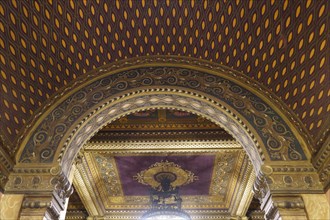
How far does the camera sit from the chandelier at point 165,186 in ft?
22.3

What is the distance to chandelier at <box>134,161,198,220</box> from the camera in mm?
6809

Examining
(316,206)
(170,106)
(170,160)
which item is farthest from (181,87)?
(170,160)

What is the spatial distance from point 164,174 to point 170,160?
2.44 feet

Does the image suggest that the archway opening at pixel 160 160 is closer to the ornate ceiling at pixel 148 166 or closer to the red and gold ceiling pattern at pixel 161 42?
the ornate ceiling at pixel 148 166

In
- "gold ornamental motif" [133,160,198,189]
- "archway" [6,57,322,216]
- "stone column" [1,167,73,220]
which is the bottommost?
"stone column" [1,167,73,220]

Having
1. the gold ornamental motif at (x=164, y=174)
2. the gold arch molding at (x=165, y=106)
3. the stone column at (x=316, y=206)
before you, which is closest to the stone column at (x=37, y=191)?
the gold arch molding at (x=165, y=106)

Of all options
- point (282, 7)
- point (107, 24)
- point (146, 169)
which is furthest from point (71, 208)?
point (282, 7)

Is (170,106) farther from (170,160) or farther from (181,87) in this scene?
(170,160)

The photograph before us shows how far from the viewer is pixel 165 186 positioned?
27.4 ft

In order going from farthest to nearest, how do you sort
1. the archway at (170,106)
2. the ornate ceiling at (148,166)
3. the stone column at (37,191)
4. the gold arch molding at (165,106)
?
the ornate ceiling at (148,166)
the gold arch molding at (165,106)
the archway at (170,106)
the stone column at (37,191)

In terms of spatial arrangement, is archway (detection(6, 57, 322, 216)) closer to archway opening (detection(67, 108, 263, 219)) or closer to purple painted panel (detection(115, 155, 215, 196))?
archway opening (detection(67, 108, 263, 219))

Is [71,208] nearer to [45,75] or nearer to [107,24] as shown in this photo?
[45,75]

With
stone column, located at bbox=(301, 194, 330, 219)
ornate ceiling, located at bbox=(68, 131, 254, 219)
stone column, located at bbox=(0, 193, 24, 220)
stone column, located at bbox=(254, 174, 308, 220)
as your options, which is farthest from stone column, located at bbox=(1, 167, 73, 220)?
stone column, located at bbox=(301, 194, 330, 219)

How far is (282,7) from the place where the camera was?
3.63 metres
